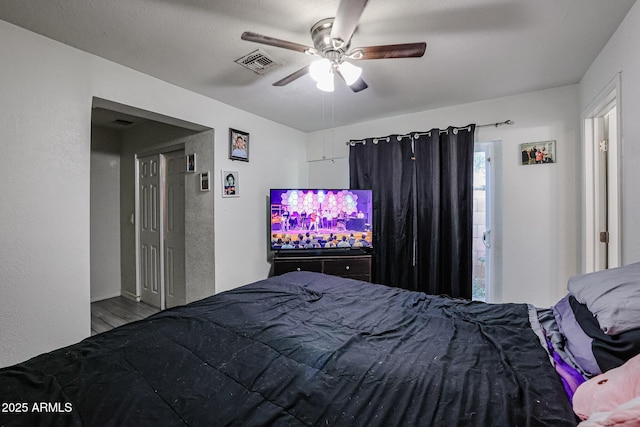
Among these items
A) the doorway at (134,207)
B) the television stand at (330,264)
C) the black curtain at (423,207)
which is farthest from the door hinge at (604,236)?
the doorway at (134,207)

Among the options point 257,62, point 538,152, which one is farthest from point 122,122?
point 538,152

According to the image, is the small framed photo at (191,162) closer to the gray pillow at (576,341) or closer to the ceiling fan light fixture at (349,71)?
the ceiling fan light fixture at (349,71)

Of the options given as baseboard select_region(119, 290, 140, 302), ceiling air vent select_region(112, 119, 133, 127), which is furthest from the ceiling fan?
baseboard select_region(119, 290, 140, 302)

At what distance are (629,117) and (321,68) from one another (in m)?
1.78

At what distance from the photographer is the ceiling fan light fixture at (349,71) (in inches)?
65.0

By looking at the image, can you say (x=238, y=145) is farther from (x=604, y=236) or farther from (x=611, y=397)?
(x=604, y=236)

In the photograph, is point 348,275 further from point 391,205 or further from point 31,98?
point 31,98

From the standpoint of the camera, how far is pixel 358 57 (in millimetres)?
1601

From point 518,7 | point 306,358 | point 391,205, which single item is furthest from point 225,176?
point 518,7

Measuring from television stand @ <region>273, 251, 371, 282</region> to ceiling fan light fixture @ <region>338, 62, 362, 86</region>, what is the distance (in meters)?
1.91

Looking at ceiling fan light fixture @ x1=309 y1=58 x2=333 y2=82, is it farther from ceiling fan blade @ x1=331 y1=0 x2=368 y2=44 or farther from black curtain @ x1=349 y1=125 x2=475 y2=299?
black curtain @ x1=349 y1=125 x2=475 y2=299

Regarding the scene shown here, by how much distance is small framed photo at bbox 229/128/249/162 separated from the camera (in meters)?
2.98

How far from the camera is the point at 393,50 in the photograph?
152cm

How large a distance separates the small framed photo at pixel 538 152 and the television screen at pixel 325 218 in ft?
5.11
